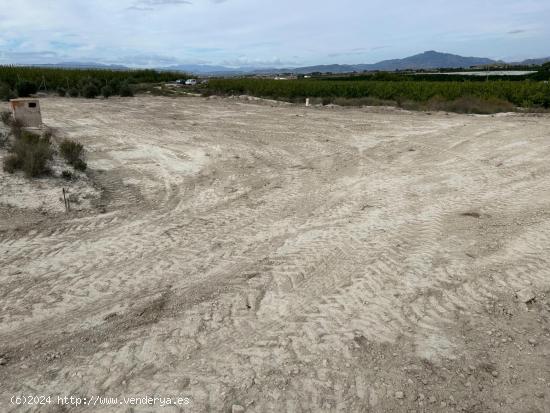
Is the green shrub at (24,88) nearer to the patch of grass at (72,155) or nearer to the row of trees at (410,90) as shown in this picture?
the row of trees at (410,90)

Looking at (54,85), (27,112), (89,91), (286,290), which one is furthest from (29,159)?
(54,85)

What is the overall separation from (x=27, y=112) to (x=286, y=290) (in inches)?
529

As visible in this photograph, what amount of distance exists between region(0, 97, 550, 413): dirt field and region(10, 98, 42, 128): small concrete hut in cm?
593

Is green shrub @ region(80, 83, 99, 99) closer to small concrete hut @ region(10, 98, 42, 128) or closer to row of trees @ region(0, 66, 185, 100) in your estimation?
row of trees @ region(0, 66, 185, 100)

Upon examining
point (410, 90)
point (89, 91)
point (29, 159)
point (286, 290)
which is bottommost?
point (286, 290)

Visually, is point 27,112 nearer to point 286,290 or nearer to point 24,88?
point 286,290

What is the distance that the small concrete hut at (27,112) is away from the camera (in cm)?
1477

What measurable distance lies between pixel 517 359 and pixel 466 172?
25.0 ft

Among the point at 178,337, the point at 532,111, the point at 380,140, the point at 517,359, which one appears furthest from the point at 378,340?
the point at 532,111

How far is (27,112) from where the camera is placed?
49.2 ft

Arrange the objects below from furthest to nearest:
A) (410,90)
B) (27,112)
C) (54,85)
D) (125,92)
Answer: (54,85)
(125,92)
(410,90)
(27,112)

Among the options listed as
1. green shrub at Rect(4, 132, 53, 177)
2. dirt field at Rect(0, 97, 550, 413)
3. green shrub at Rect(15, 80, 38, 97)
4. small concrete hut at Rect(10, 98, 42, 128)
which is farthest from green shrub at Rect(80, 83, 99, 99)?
green shrub at Rect(4, 132, 53, 177)

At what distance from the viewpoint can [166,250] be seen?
6.40 m

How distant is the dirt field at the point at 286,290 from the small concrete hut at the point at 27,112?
5.93m
